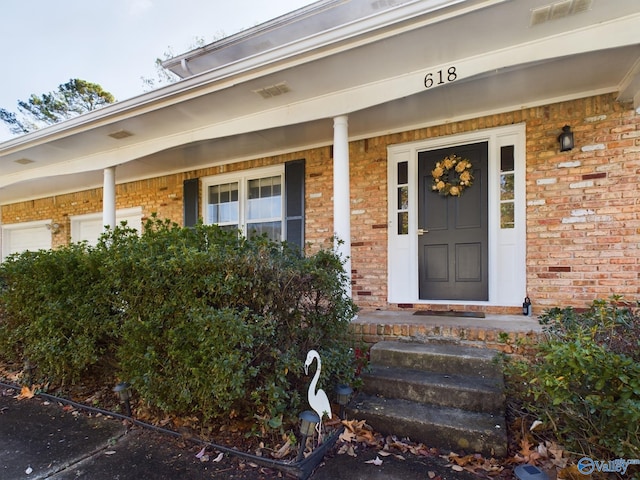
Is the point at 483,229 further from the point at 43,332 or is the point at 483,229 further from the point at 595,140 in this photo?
the point at 43,332

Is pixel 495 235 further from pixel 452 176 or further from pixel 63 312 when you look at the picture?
pixel 63 312

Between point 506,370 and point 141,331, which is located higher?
point 141,331

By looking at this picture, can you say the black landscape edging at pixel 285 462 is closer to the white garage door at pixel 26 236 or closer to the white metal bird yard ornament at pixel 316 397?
the white metal bird yard ornament at pixel 316 397

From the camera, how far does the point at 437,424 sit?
2.11 meters

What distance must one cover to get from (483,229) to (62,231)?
27.8ft

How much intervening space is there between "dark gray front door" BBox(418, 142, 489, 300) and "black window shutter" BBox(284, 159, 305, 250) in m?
1.67

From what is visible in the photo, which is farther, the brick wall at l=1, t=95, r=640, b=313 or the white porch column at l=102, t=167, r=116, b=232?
the white porch column at l=102, t=167, r=116, b=232

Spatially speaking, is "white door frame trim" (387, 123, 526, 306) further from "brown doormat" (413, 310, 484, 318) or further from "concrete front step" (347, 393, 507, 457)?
"concrete front step" (347, 393, 507, 457)

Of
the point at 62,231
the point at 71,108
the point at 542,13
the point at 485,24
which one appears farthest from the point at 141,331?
the point at 71,108

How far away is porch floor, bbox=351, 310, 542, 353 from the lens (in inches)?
111

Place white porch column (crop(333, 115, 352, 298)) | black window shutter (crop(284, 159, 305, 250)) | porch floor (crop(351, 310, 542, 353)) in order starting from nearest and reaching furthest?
porch floor (crop(351, 310, 542, 353))
white porch column (crop(333, 115, 352, 298))
black window shutter (crop(284, 159, 305, 250))

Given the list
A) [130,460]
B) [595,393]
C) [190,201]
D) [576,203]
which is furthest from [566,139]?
[190,201]

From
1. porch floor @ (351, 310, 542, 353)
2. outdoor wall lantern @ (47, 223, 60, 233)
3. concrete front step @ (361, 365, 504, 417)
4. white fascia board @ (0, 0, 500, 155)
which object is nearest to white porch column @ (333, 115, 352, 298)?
porch floor @ (351, 310, 542, 353)

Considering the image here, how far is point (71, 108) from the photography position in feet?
50.4
